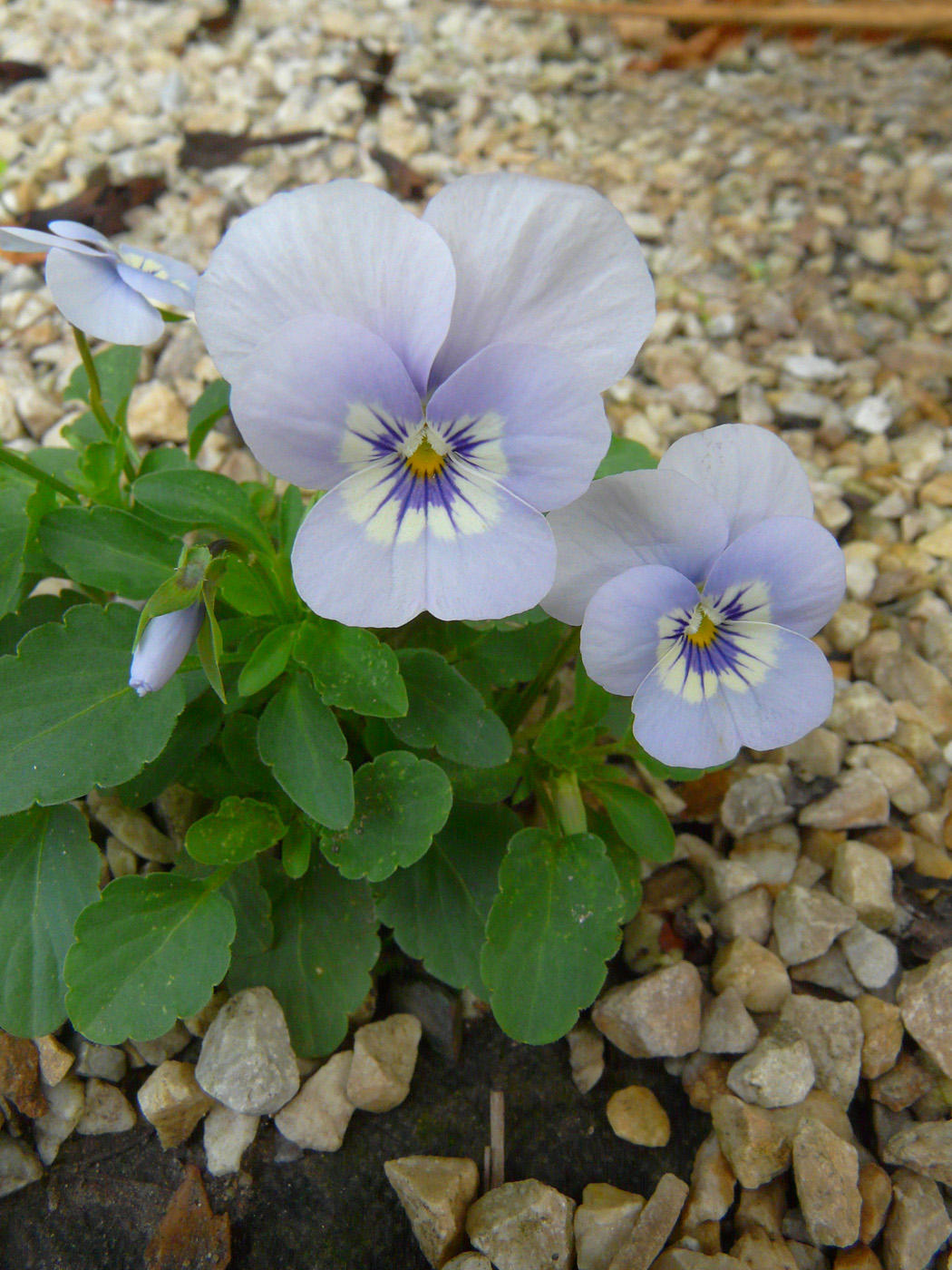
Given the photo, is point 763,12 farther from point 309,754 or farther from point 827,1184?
point 827,1184

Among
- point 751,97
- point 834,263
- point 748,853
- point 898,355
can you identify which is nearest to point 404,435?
point 748,853

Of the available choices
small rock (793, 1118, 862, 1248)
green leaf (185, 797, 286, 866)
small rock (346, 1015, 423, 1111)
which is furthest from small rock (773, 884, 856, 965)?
green leaf (185, 797, 286, 866)

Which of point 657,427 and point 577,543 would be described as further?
point 657,427

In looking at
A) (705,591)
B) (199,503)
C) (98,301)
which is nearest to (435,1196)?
(705,591)

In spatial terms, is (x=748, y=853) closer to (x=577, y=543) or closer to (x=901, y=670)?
(x=901, y=670)

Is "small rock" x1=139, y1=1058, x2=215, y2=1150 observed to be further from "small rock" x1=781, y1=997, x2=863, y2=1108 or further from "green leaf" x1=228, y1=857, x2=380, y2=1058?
"small rock" x1=781, y1=997, x2=863, y2=1108
